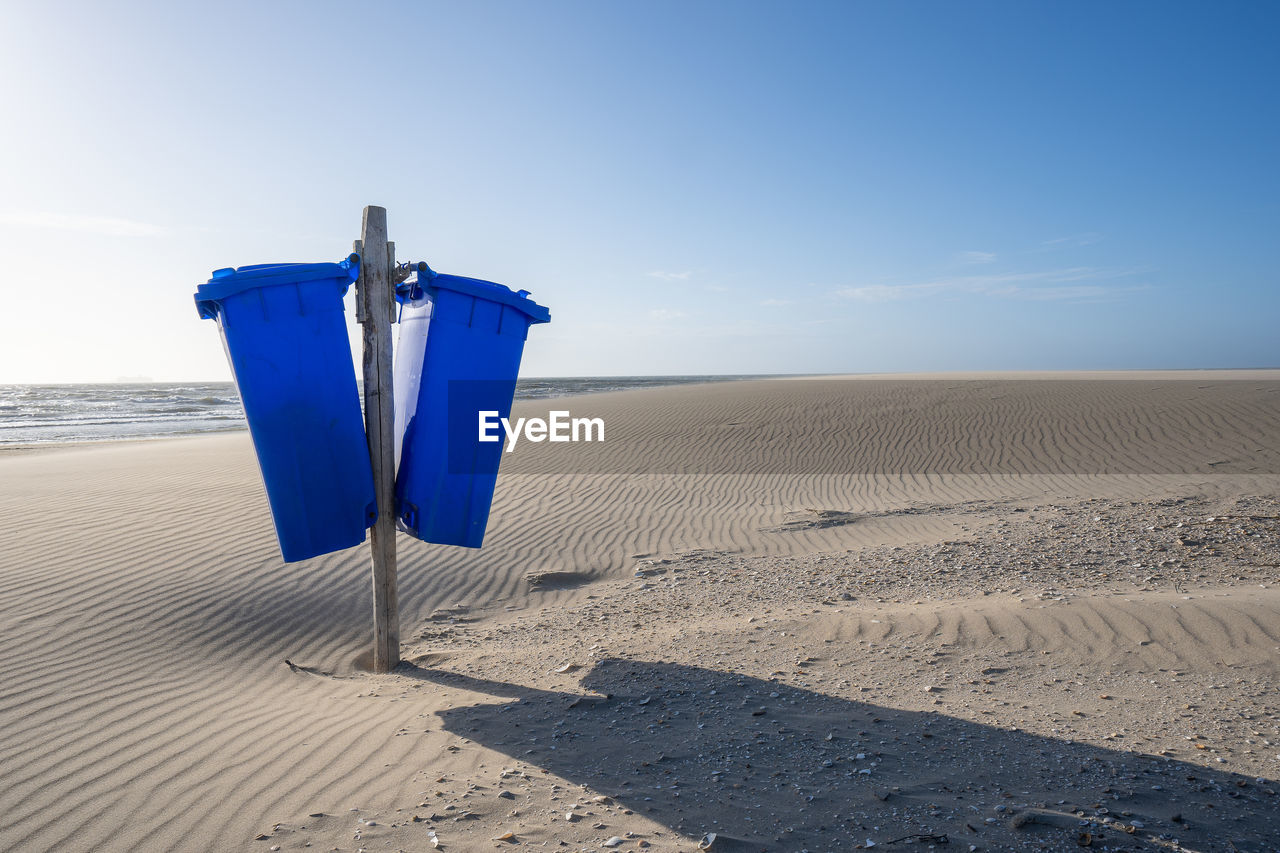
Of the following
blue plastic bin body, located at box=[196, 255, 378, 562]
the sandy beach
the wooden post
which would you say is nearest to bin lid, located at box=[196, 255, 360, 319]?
blue plastic bin body, located at box=[196, 255, 378, 562]

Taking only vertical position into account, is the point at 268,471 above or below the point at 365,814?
above

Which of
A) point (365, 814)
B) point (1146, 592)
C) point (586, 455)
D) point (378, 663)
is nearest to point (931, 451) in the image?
point (586, 455)

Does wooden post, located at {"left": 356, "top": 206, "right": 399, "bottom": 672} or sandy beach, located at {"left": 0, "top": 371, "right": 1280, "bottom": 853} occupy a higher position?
wooden post, located at {"left": 356, "top": 206, "right": 399, "bottom": 672}

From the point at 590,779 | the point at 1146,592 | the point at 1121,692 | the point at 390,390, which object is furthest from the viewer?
the point at 1146,592

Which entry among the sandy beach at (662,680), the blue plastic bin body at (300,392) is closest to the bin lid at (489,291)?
the blue plastic bin body at (300,392)

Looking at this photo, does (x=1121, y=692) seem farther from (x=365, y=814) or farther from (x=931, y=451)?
(x=931, y=451)

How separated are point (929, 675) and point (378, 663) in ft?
12.1

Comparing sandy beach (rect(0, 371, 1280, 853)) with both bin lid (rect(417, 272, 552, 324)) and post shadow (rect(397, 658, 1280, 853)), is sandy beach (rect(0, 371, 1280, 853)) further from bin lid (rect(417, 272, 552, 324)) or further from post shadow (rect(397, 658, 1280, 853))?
bin lid (rect(417, 272, 552, 324))

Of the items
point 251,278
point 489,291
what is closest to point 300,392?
point 251,278

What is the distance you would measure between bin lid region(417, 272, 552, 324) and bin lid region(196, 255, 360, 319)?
57 cm

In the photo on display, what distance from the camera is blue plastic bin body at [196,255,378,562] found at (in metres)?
4.25

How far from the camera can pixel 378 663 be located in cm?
512

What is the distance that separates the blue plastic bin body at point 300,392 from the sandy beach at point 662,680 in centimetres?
115

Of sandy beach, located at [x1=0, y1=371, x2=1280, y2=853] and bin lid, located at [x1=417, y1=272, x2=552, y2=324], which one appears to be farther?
bin lid, located at [x1=417, y1=272, x2=552, y2=324]
